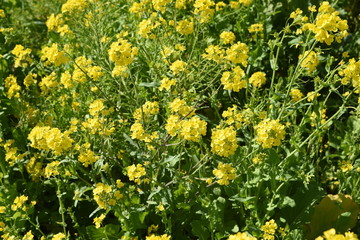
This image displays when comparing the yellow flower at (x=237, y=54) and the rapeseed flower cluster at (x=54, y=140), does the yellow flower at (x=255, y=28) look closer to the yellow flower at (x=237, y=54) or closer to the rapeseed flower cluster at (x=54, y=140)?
the yellow flower at (x=237, y=54)

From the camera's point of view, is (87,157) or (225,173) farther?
(87,157)

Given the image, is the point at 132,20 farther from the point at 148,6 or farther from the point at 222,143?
the point at 222,143

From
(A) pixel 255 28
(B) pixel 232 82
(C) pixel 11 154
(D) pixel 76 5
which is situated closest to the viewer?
(B) pixel 232 82

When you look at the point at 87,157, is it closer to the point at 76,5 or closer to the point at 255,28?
the point at 76,5

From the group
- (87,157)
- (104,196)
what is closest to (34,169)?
(87,157)

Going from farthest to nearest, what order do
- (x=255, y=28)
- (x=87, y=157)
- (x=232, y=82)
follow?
(x=255, y=28) → (x=232, y=82) → (x=87, y=157)

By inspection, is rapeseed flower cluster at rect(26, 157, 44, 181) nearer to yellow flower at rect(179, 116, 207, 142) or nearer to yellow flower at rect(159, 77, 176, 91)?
yellow flower at rect(159, 77, 176, 91)

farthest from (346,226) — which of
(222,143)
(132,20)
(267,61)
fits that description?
(132,20)

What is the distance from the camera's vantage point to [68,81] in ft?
9.67

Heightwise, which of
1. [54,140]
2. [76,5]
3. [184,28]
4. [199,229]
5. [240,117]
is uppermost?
[76,5]

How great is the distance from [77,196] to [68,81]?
87cm

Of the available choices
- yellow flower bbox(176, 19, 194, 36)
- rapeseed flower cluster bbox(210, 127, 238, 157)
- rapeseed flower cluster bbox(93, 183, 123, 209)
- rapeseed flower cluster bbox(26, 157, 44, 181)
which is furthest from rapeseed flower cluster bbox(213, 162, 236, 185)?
rapeseed flower cluster bbox(26, 157, 44, 181)

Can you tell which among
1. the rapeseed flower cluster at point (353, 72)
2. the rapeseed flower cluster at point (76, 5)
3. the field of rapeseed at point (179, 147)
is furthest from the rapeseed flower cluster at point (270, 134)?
the rapeseed flower cluster at point (76, 5)

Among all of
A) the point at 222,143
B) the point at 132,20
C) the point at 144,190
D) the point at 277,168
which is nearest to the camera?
the point at 222,143
